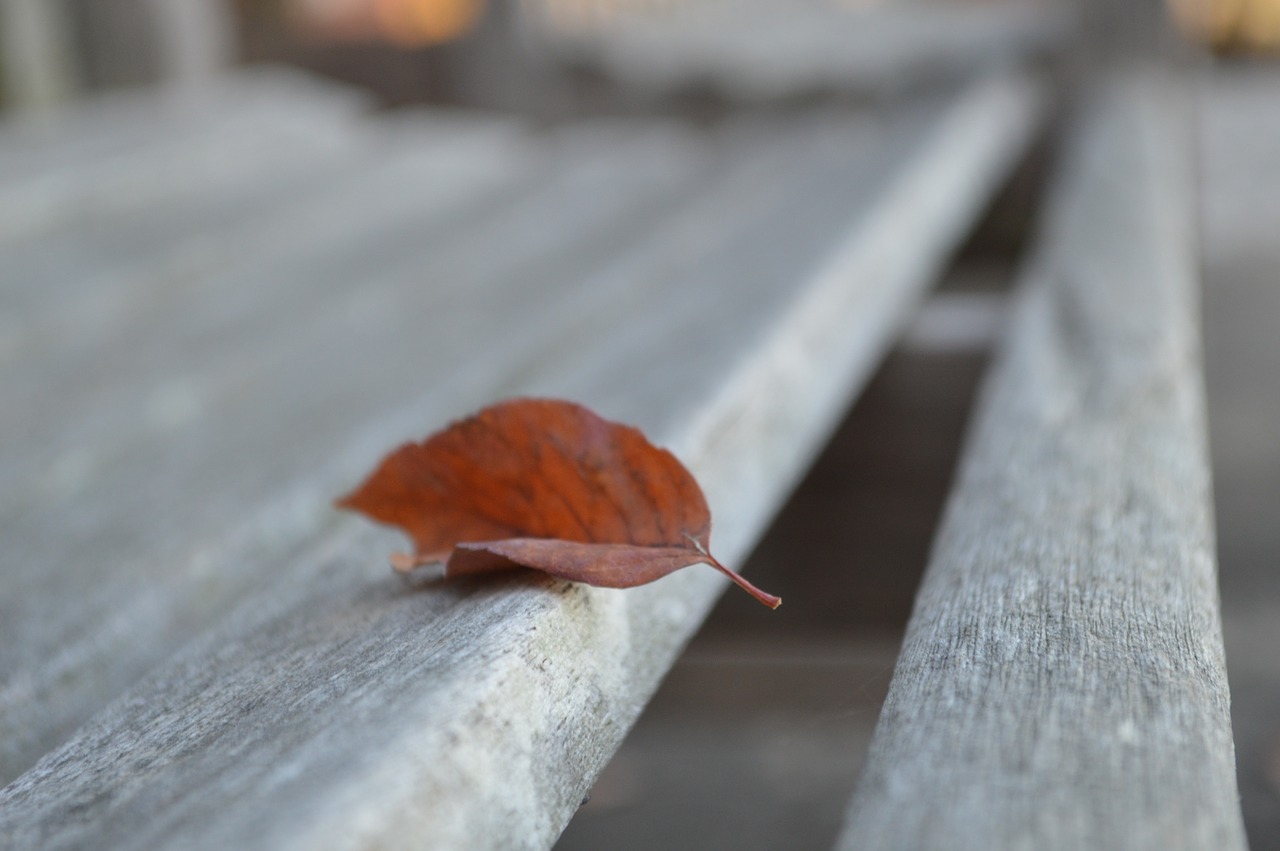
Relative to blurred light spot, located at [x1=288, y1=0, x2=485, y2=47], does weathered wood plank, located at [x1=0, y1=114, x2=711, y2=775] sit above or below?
above

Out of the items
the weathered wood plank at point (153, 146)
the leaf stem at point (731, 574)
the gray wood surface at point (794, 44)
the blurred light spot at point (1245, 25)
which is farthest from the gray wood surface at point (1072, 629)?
the blurred light spot at point (1245, 25)

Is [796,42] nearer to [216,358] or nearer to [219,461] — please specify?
[216,358]

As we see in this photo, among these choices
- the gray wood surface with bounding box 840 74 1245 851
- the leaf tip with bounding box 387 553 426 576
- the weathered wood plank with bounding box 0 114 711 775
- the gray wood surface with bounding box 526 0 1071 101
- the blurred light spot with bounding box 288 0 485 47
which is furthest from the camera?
the blurred light spot with bounding box 288 0 485 47

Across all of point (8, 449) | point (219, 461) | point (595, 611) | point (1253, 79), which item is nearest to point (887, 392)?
point (219, 461)

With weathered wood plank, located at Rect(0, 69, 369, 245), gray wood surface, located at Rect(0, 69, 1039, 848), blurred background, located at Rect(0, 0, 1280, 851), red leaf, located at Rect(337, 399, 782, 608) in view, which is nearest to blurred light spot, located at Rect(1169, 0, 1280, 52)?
blurred background, located at Rect(0, 0, 1280, 851)

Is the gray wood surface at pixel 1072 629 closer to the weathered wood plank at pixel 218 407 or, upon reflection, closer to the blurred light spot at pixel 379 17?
the weathered wood plank at pixel 218 407

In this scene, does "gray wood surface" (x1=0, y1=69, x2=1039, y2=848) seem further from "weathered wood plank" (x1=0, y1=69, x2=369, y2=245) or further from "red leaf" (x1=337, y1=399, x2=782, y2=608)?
"weathered wood plank" (x1=0, y1=69, x2=369, y2=245)
